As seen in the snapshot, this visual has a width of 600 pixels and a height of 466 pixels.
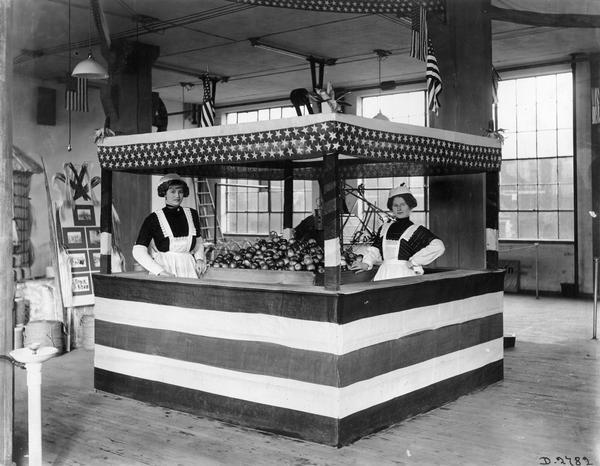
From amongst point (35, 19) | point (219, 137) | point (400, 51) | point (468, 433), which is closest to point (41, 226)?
point (35, 19)

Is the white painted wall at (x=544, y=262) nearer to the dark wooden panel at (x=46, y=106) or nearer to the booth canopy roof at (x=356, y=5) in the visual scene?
the booth canopy roof at (x=356, y=5)

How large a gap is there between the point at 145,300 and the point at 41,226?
363 inches

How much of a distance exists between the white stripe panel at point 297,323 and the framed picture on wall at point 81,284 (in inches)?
102

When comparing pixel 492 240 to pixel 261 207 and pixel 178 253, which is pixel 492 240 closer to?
pixel 178 253

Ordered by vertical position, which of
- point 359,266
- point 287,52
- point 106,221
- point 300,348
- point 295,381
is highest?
point 287,52

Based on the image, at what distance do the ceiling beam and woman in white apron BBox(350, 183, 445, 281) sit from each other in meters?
3.48

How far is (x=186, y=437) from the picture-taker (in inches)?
193

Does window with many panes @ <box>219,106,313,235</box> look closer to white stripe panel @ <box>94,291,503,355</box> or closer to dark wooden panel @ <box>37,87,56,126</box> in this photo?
dark wooden panel @ <box>37,87,56,126</box>

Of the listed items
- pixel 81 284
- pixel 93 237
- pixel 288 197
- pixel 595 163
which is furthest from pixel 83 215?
pixel 595 163

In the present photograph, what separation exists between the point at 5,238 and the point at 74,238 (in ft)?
17.2

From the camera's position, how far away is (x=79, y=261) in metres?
8.90

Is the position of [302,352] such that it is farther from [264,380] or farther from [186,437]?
[186,437]

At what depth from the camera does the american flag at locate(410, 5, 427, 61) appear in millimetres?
7375

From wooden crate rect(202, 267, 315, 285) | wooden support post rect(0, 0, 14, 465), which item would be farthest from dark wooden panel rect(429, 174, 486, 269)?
wooden support post rect(0, 0, 14, 465)
